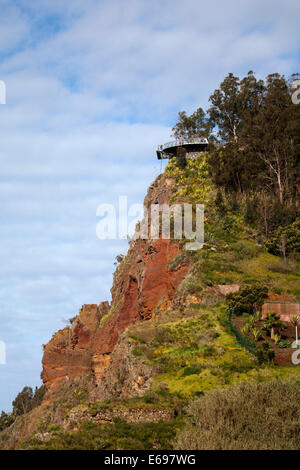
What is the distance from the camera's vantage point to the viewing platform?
5741cm

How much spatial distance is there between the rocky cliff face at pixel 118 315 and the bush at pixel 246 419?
7086 millimetres

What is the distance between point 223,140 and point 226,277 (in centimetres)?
3052

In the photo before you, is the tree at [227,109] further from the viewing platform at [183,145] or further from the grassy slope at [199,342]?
the grassy slope at [199,342]

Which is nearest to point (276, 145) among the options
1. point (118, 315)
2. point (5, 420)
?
point (118, 315)

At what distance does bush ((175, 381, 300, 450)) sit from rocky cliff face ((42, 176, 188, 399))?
7.09 metres

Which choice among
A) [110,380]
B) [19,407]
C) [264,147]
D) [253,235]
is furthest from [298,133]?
[19,407]

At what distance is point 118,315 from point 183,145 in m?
22.7

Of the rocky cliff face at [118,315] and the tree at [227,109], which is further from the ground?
the tree at [227,109]

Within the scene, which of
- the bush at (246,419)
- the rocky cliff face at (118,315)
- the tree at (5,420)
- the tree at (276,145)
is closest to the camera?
the bush at (246,419)

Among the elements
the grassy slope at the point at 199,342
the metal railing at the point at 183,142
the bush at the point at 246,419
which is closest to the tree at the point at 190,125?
the metal railing at the point at 183,142

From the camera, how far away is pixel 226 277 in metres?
30.0

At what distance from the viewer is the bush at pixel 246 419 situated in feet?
43.7

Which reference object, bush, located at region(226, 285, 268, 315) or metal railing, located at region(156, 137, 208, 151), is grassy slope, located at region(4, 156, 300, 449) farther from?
metal railing, located at region(156, 137, 208, 151)
